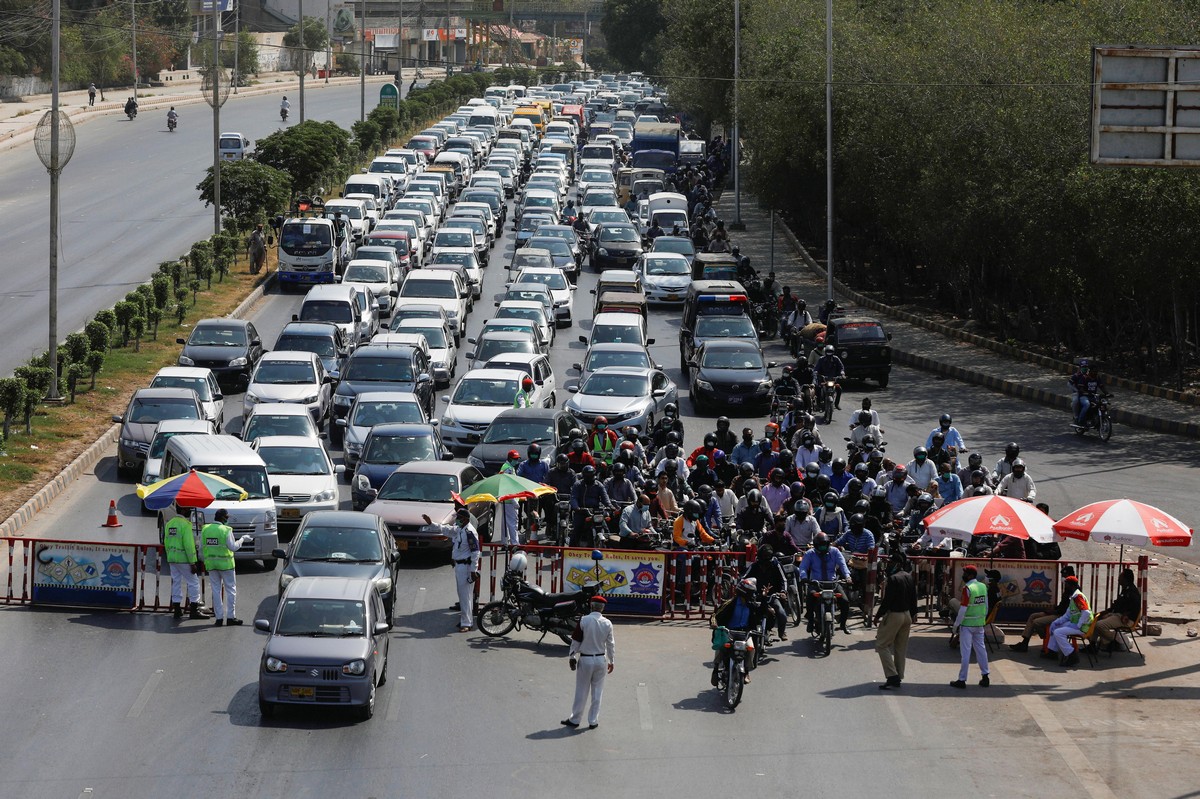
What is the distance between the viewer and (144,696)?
16625 millimetres

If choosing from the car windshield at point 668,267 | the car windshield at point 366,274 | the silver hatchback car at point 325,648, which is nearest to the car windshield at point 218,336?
the car windshield at point 366,274

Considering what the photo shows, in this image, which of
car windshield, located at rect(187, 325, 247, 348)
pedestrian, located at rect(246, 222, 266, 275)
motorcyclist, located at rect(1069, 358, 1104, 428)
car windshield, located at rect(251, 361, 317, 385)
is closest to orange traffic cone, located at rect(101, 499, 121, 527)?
car windshield, located at rect(251, 361, 317, 385)

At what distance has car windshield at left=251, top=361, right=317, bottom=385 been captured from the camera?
30906mm

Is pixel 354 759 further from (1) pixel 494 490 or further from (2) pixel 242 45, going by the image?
(2) pixel 242 45

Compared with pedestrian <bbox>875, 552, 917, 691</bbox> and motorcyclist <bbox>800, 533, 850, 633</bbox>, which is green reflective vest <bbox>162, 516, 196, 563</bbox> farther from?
pedestrian <bbox>875, 552, 917, 691</bbox>

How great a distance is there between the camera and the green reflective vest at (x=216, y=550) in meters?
19.3

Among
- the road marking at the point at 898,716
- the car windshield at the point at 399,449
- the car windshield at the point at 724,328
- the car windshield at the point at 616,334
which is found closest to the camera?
the road marking at the point at 898,716

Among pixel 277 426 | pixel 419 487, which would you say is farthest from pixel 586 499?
pixel 277 426

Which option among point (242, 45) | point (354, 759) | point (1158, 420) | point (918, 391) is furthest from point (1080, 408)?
point (242, 45)

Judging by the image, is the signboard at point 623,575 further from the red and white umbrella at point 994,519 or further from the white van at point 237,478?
the white van at point 237,478

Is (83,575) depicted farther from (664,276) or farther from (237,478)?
(664,276)

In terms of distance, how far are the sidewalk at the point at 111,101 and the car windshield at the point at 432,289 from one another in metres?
35.0

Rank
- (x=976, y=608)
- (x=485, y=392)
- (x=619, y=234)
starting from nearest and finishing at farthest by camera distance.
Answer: (x=976, y=608), (x=485, y=392), (x=619, y=234)

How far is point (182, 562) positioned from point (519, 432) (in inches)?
326
